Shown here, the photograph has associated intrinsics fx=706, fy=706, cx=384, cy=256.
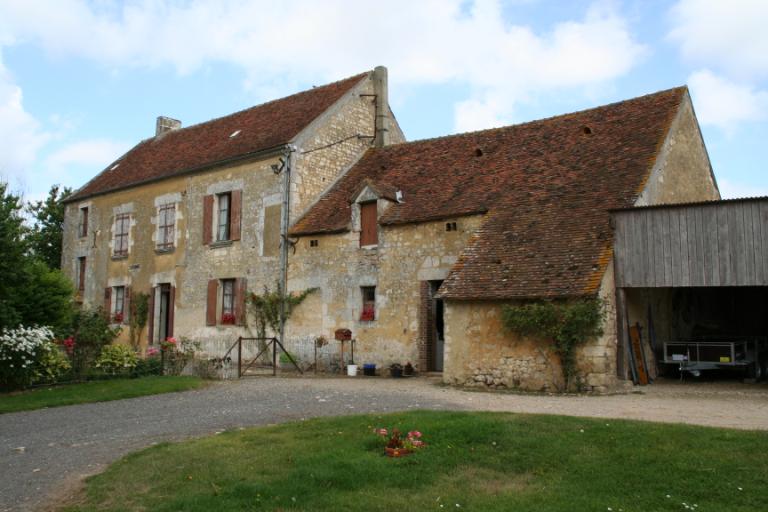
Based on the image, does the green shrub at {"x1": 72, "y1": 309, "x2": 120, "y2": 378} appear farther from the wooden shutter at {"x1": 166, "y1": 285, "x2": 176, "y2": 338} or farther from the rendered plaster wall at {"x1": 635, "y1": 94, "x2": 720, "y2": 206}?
the rendered plaster wall at {"x1": 635, "y1": 94, "x2": 720, "y2": 206}

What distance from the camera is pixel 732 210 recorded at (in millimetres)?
12320

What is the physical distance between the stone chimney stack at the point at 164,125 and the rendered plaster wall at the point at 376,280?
39.9 ft

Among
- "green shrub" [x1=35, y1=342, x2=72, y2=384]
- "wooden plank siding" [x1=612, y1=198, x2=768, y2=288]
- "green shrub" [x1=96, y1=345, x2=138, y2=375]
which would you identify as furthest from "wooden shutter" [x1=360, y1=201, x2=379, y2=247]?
"green shrub" [x1=35, y1=342, x2=72, y2=384]

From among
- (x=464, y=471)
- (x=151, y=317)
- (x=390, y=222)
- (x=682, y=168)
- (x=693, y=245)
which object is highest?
(x=682, y=168)

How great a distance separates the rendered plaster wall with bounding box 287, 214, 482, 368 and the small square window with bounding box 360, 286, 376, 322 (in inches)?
4.3

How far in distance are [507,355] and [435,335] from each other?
355 cm

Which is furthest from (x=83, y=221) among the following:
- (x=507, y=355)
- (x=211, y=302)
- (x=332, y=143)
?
(x=507, y=355)

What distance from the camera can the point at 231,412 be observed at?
10688 mm

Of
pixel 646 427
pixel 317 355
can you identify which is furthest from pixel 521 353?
pixel 317 355

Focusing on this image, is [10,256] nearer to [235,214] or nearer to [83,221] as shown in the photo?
[235,214]

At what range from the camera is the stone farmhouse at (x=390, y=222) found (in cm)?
1359

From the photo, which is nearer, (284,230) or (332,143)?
(284,230)

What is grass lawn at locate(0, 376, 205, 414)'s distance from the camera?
40.5ft

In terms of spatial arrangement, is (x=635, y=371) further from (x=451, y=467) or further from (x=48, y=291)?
(x=48, y=291)
